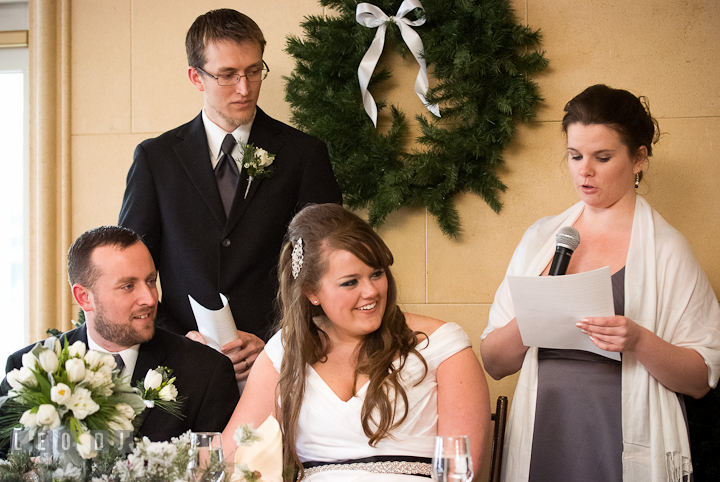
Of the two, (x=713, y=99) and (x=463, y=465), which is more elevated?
(x=713, y=99)

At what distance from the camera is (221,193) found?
2561mm

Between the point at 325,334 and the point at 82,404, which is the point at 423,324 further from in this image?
the point at 82,404

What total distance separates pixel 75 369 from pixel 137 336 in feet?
2.41

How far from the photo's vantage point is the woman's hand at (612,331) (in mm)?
1964

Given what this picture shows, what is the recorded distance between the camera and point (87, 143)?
3.53 meters

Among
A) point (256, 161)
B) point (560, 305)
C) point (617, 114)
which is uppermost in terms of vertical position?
point (617, 114)

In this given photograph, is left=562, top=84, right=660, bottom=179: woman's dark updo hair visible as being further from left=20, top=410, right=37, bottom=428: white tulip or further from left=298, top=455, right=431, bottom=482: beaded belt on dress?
left=20, top=410, right=37, bottom=428: white tulip

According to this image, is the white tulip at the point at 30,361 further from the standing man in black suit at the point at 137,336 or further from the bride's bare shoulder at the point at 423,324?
the bride's bare shoulder at the point at 423,324

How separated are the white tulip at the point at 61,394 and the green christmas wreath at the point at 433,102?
75.2 inches

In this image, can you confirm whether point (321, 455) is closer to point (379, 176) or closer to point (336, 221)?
point (336, 221)

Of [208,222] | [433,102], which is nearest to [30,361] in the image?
[208,222]

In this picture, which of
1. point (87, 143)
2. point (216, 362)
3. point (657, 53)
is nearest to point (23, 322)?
point (87, 143)

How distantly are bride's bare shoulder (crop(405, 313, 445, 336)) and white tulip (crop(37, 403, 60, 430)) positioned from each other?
3.79ft

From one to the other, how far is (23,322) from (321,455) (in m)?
2.47
